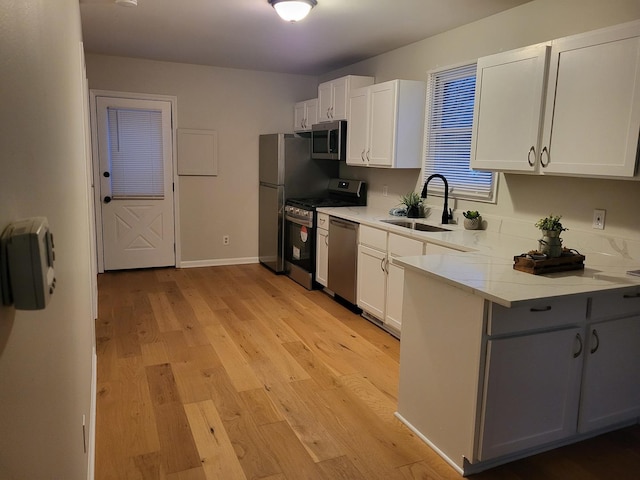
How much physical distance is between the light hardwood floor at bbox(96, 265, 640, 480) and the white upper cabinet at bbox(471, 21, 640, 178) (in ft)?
4.87

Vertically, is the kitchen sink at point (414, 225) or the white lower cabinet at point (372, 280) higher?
the kitchen sink at point (414, 225)

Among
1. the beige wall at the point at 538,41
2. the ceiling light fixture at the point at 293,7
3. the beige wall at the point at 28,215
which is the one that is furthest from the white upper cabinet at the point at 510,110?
the beige wall at the point at 28,215

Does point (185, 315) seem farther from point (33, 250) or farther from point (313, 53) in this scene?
point (33, 250)

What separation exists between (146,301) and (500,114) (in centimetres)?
355

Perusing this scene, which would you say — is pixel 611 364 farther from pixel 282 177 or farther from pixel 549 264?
pixel 282 177

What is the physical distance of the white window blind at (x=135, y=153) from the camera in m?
5.61

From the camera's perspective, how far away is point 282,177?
565 centimetres

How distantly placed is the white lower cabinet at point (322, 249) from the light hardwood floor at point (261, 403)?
16.7 inches

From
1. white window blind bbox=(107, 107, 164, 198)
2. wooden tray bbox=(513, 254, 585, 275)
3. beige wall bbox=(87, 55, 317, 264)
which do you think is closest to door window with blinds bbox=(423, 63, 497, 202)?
wooden tray bbox=(513, 254, 585, 275)

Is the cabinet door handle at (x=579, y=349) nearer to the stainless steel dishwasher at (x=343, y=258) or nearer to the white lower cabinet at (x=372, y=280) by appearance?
the white lower cabinet at (x=372, y=280)

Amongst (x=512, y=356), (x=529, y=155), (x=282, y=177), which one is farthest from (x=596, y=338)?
(x=282, y=177)

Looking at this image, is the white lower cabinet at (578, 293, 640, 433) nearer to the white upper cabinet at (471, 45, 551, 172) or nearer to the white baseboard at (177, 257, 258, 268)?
the white upper cabinet at (471, 45, 551, 172)

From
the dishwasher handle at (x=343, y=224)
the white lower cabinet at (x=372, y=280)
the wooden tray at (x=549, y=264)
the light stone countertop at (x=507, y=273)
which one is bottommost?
the white lower cabinet at (x=372, y=280)

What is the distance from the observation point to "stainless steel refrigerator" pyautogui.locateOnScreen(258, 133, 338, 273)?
5.64m
